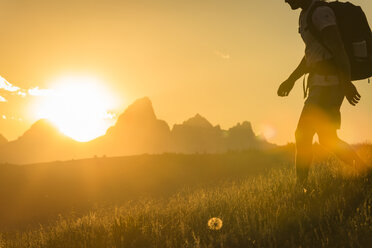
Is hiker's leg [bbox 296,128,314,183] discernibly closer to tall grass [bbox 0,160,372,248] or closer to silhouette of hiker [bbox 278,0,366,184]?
silhouette of hiker [bbox 278,0,366,184]

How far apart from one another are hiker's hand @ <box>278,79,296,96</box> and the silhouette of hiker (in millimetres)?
411

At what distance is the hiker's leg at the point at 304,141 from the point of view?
14.0ft

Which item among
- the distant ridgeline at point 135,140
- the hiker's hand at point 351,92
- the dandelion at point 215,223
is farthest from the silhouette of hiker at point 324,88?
the distant ridgeline at point 135,140

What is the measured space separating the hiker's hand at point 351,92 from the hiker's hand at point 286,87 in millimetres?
1029

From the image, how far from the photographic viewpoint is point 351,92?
12.6 ft

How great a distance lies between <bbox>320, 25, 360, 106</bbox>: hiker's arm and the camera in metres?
3.73

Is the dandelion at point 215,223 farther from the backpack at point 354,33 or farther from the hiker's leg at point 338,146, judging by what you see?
the backpack at point 354,33

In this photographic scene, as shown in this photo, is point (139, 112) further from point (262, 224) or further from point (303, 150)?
point (262, 224)

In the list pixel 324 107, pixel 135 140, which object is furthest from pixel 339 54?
pixel 135 140

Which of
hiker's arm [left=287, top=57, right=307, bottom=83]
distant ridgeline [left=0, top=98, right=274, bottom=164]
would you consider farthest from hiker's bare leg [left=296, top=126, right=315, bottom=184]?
distant ridgeline [left=0, top=98, right=274, bottom=164]

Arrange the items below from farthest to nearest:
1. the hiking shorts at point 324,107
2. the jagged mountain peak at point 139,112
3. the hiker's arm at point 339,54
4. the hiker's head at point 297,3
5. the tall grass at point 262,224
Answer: the jagged mountain peak at point 139,112 → the hiker's head at point 297,3 → the hiking shorts at point 324,107 → the hiker's arm at point 339,54 → the tall grass at point 262,224

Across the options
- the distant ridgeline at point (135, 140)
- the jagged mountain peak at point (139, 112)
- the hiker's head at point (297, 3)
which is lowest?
the hiker's head at point (297, 3)

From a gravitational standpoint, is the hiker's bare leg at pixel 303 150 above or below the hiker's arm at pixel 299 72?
below

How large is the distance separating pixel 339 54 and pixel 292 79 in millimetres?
1101
